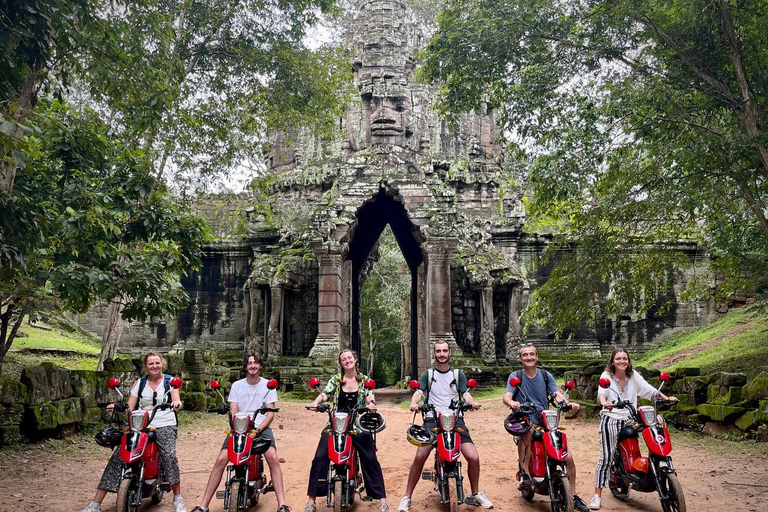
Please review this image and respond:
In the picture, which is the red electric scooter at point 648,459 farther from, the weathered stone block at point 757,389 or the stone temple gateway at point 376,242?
the stone temple gateway at point 376,242

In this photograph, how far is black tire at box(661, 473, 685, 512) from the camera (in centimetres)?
462

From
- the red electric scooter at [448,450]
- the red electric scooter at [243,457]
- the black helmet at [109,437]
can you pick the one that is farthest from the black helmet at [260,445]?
the red electric scooter at [448,450]

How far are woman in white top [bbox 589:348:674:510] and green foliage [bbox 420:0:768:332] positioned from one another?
15.4 feet

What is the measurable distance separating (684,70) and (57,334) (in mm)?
17433

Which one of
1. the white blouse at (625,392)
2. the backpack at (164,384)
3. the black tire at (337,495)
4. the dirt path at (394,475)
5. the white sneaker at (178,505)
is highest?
the backpack at (164,384)

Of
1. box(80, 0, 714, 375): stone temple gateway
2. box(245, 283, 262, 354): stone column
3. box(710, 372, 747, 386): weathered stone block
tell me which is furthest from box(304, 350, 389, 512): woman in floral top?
box(245, 283, 262, 354): stone column

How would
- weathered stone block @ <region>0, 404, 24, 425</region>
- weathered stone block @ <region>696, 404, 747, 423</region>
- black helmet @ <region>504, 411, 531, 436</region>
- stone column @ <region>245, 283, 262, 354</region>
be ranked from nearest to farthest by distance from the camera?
black helmet @ <region>504, 411, 531, 436</region>
weathered stone block @ <region>0, 404, 24, 425</region>
weathered stone block @ <region>696, 404, 747, 423</region>
stone column @ <region>245, 283, 262, 354</region>

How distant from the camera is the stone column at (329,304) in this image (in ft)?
47.7

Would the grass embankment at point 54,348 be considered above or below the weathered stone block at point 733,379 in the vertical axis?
above

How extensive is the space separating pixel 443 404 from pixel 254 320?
12058 mm

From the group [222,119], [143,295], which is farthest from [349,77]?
[143,295]

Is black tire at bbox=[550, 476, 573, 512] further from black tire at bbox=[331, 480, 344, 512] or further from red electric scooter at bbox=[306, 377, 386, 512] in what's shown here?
black tire at bbox=[331, 480, 344, 512]

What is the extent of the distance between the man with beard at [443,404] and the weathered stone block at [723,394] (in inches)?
192

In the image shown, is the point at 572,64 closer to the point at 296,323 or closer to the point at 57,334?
the point at 296,323
